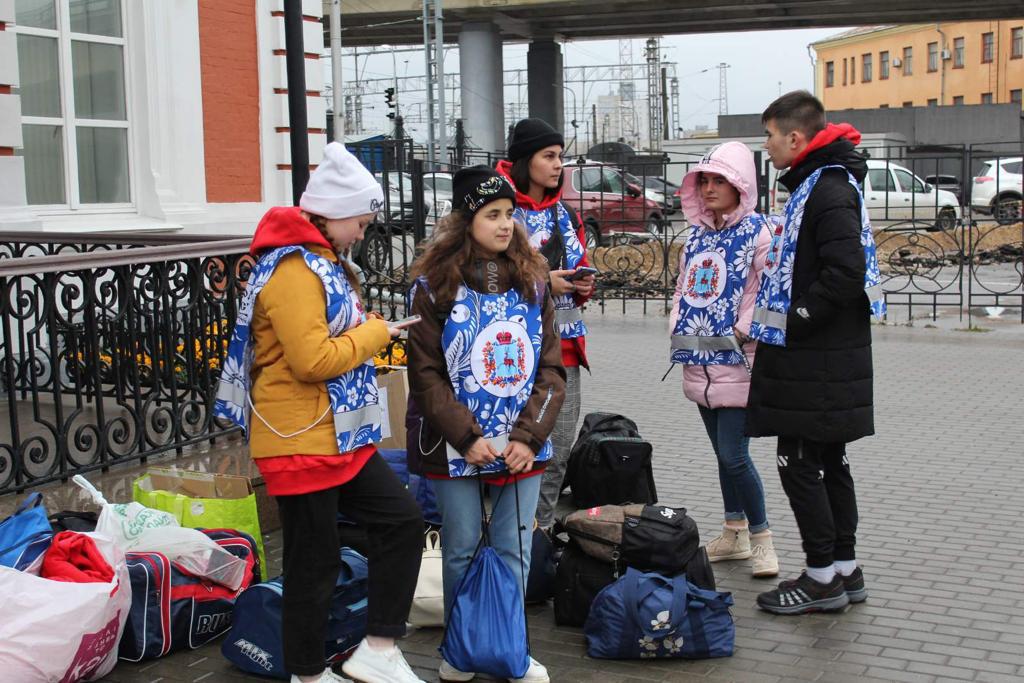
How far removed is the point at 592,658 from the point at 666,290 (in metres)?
11.3

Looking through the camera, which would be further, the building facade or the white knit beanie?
the building facade

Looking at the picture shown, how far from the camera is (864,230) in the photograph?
16.2ft

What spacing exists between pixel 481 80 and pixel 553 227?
42601 millimetres

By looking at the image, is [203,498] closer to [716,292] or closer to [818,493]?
[716,292]

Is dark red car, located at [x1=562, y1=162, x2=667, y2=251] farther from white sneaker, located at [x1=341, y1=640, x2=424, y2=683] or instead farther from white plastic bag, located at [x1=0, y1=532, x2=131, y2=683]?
white plastic bag, located at [x1=0, y1=532, x2=131, y2=683]

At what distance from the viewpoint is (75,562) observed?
4277 millimetres

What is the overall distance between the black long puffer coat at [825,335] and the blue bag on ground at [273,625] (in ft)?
6.00

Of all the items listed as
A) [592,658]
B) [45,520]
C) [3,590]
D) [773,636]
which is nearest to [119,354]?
[45,520]

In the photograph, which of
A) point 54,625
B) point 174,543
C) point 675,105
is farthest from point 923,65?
point 54,625

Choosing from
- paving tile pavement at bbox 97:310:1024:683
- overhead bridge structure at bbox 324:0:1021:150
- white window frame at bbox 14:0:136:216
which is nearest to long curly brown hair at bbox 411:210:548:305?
paving tile pavement at bbox 97:310:1024:683

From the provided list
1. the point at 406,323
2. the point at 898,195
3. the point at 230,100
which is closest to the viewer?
the point at 406,323

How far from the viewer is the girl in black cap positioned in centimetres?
429

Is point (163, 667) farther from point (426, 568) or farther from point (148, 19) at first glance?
point (148, 19)

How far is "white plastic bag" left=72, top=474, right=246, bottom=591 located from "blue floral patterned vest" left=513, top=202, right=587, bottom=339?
1792 mm
